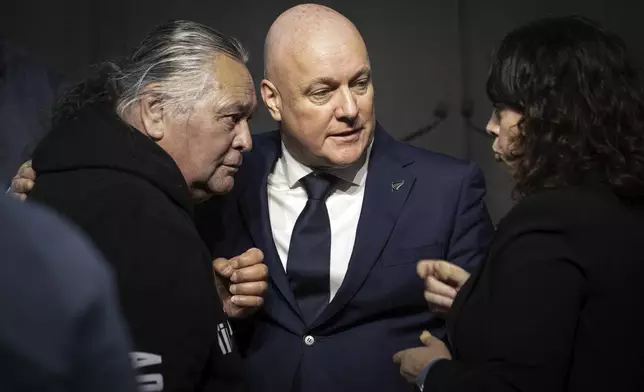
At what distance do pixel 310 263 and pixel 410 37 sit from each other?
110cm

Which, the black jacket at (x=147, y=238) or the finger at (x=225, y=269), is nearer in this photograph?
the black jacket at (x=147, y=238)

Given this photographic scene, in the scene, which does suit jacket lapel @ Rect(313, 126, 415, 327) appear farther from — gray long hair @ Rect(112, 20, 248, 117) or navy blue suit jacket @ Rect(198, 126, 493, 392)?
gray long hair @ Rect(112, 20, 248, 117)

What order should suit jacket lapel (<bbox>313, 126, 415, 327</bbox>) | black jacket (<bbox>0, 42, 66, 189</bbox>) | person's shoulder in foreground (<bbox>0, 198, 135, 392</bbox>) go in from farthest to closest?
1. black jacket (<bbox>0, 42, 66, 189</bbox>)
2. suit jacket lapel (<bbox>313, 126, 415, 327</bbox>)
3. person's shoulder in foreground (<bbox>0, 198, 135, 392</bbox>)

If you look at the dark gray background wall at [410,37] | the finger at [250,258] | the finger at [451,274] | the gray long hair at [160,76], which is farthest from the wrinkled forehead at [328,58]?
the dark gray background wall at [410,37]

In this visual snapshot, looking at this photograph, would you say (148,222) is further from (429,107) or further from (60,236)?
(429,107)

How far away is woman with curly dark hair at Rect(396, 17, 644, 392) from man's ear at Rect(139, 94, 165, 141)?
0.64 m

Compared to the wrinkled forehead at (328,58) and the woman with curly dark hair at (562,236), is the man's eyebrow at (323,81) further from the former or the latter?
the woman with curly dark hair at (562,236)

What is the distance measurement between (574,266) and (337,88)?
35.4 inches

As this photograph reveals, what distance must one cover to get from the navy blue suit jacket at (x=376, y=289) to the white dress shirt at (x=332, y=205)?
0.11ft

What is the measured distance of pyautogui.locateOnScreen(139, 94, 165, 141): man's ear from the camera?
5.69 feet

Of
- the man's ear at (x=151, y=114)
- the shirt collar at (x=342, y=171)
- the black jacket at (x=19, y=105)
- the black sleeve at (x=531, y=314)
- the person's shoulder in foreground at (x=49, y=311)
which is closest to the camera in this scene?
the person's shoulder in foreground at (x=49, y=311)

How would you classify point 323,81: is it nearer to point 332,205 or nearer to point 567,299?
point 332,205

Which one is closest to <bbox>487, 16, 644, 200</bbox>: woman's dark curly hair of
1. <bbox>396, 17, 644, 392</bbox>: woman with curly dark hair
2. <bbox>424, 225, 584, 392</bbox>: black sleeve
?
<bbox>396, 17, 644, 392</bbox>: woman with curly dark hair

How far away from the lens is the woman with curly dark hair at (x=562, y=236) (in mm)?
1354
